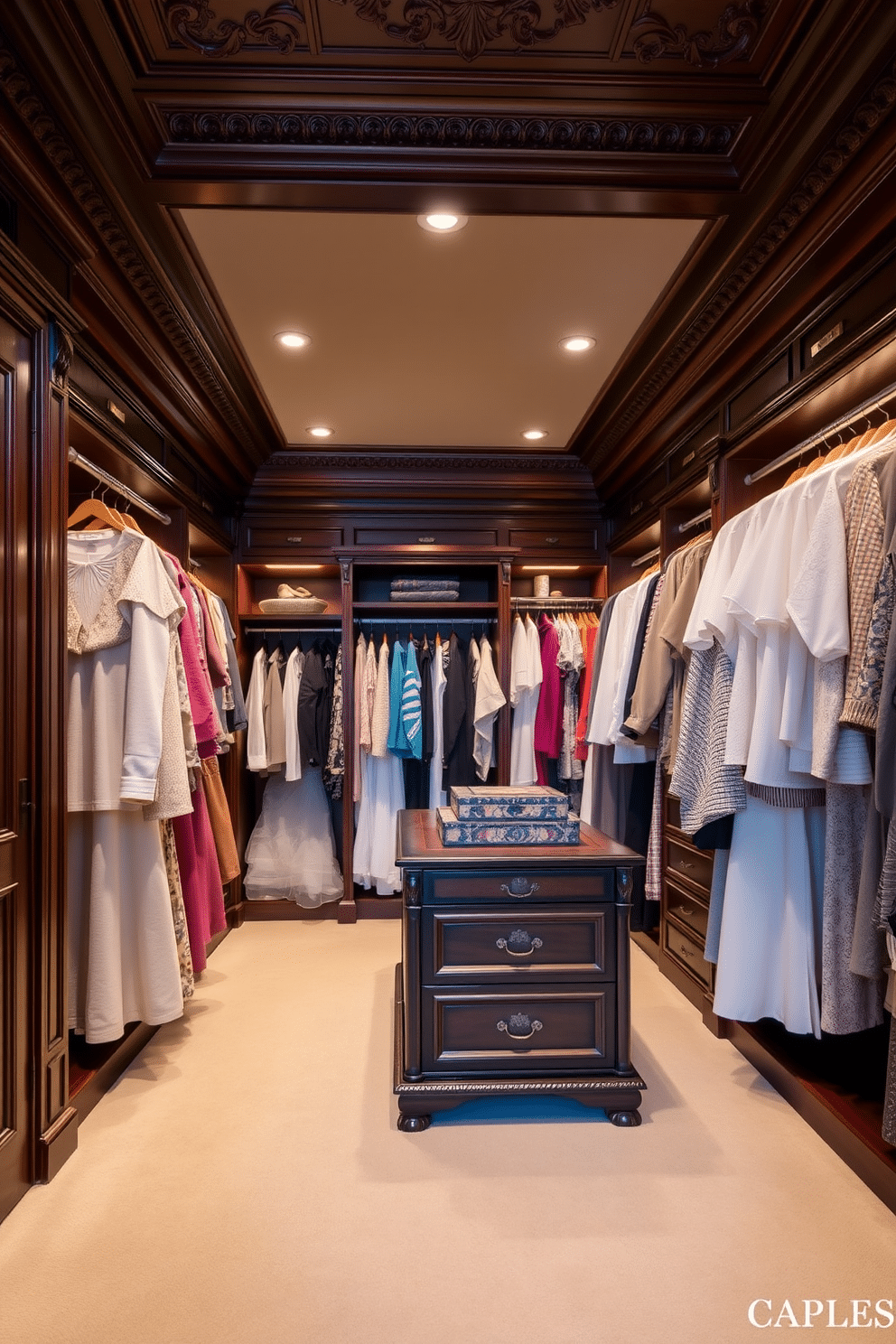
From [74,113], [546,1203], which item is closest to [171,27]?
[74,113]

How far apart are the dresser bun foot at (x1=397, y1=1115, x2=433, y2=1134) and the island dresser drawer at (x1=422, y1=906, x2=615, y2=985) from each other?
1.41ft

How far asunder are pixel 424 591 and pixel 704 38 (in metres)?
3.11

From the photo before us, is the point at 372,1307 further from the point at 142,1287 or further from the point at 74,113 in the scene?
the point at 74,113

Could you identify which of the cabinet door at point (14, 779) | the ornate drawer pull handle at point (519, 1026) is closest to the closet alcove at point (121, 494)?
the cabinet door at point (14, 779)

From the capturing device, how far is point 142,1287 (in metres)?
1.62

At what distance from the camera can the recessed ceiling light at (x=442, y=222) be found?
223 cm

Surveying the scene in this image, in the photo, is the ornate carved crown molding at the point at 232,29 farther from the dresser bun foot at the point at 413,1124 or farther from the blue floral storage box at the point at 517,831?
the dresser bun foot at the point at 413,1124

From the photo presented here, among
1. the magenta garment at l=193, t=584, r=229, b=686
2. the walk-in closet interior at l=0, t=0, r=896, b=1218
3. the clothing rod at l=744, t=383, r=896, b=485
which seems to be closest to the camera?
the walk-in closet interior at l=0, t=0, r=896, b=1218

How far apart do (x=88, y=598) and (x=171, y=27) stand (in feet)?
5.10

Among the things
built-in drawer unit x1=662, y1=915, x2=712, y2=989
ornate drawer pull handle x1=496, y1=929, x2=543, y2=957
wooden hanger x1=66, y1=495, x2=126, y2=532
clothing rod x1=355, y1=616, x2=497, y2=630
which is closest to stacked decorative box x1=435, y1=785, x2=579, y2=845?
ornate drawer pull handle x1=496, y1=929, x2=543, y2=957

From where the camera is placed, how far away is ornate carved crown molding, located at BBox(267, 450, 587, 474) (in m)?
4.49

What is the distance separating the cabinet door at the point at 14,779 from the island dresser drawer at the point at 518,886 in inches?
41.7

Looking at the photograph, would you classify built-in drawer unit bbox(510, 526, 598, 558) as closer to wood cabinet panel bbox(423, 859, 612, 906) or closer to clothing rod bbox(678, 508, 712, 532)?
clothing rod bbox(678, 508, 712, 532)

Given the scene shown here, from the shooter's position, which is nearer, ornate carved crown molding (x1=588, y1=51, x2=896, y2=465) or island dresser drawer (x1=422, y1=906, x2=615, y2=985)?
ornate carved crown molding (x1=588, y1=51, x2=896, y2=465)
